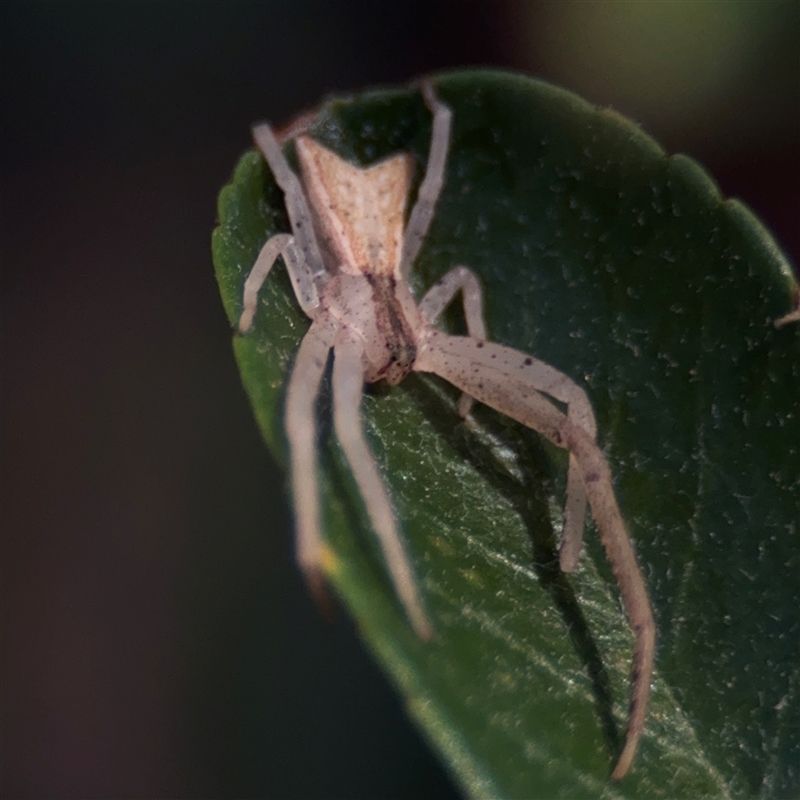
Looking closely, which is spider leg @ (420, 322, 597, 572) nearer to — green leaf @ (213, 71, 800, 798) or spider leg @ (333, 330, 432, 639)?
green leaf @ (213, 71, 800, 798)

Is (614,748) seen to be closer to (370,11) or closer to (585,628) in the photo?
(585,628)

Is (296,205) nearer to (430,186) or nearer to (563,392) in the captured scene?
(430,186)

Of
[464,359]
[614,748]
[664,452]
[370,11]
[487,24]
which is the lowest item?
[614,748]

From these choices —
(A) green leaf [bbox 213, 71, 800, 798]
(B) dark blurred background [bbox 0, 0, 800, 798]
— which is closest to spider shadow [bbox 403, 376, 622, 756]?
(A) green leaf [bbox 213, 71, 800, 798]

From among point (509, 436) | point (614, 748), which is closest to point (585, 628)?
point (614, 748)

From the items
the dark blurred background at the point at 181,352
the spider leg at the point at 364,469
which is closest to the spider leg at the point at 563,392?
the spider leg at the point at 364,469

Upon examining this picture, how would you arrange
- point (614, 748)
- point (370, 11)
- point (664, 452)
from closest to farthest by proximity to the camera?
1. point (614, 748)
2. point (664, 452)
3. point (370, 11)
